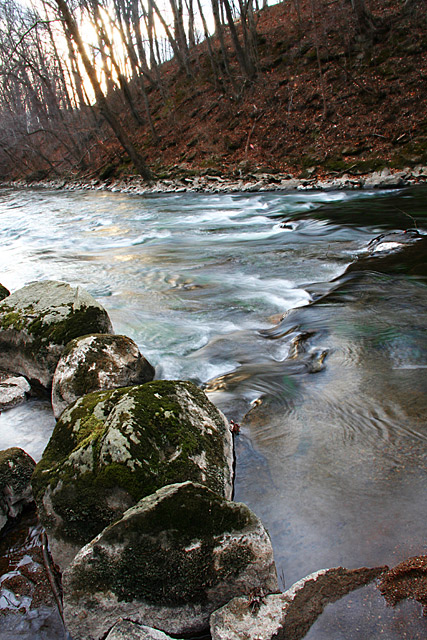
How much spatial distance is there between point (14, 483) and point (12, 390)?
1634 millimetres

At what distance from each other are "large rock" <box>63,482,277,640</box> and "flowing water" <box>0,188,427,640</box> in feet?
1.22

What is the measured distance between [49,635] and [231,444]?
1505 millimetres

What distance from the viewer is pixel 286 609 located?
196cm

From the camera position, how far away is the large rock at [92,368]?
3777 millimetres

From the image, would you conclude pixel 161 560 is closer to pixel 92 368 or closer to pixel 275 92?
pixel 92 368

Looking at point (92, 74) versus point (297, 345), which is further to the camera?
point (92, 74)

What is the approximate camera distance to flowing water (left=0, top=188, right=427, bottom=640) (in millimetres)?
2670

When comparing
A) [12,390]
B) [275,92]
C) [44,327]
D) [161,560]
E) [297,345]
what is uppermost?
[275,92]

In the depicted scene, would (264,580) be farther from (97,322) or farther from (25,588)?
(97,322)

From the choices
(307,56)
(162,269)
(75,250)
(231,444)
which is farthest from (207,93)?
(231,444)

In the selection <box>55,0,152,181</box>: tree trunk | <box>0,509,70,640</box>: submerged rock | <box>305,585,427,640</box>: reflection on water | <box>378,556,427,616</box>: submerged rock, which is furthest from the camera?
<box>55,0,152,181</box>: tree trunk

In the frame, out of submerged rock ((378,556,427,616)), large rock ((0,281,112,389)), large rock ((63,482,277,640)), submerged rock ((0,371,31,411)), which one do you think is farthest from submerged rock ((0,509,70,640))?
large rock ((0,281,112,389))

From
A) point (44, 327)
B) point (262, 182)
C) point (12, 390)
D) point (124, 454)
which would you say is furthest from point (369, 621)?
point (262, 182)

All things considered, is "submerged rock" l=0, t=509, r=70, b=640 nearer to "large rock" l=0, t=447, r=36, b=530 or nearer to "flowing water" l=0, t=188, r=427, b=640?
"large rock" l=0, t=447, r=36, b=530
